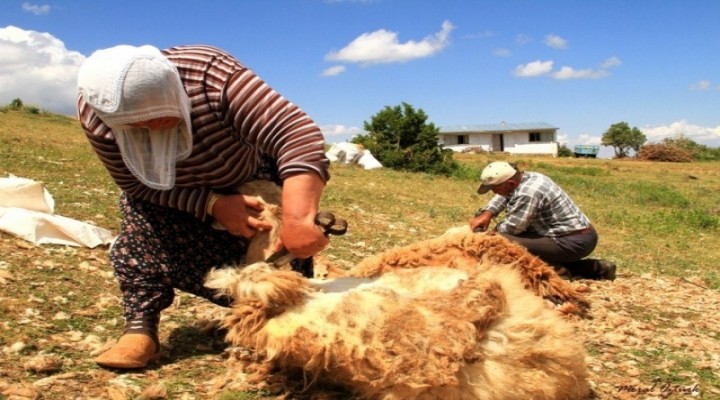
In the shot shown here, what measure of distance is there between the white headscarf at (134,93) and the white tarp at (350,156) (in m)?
14.8

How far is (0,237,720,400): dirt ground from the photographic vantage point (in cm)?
224

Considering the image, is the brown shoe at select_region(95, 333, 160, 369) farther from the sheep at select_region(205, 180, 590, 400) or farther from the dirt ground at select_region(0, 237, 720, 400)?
the sheep at select_region(205, 180, 590, 400)

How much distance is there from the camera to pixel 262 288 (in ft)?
6.77

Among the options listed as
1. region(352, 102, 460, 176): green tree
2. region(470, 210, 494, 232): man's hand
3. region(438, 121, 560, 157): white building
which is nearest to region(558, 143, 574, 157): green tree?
region(438, 121, 560, 157): white building

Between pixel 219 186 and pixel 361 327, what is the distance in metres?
0.92

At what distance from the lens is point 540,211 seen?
5.19m

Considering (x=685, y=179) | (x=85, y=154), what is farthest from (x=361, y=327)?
(x=685, y=179)

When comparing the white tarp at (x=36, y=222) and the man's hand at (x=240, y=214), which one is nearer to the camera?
the man's hand at (x=240, y=214)

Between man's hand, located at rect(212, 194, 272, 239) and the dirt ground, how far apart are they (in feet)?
1.85

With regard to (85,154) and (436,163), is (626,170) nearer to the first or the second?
(436,163)

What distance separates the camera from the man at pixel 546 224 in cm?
511

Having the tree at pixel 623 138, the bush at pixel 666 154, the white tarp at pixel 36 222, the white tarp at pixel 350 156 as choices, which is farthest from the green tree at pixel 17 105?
the tree at pixel 623 138

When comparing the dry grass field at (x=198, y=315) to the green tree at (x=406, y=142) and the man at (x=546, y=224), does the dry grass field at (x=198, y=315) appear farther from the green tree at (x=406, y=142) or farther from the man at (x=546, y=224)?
the green tree at (x=406, y=142)

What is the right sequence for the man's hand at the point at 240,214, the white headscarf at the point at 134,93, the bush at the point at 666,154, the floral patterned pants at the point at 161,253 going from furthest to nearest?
the bush at the point at 666,154
the floral patterned pants at the point at 161,253
the man's hand at the point at 240,214
the white headscarf at the point at 134,93
